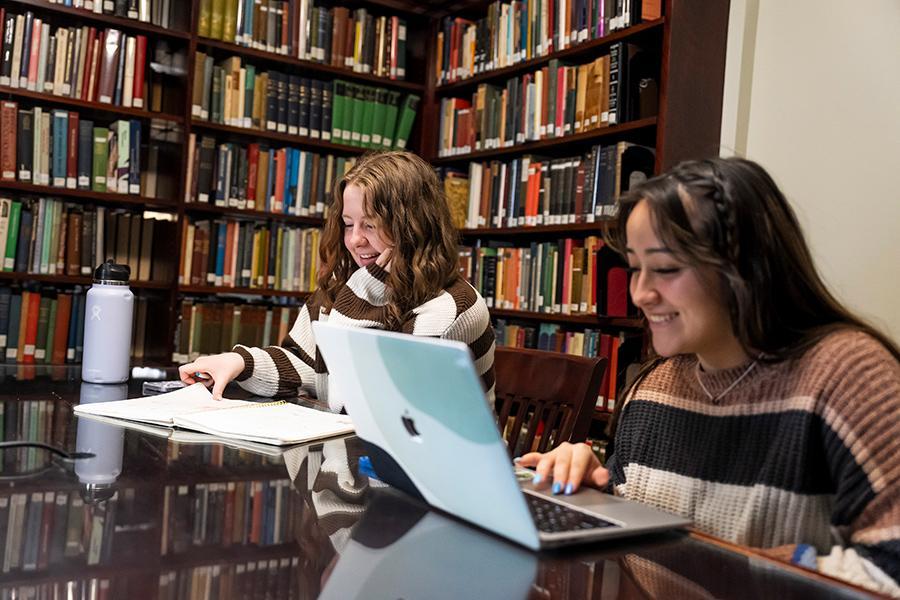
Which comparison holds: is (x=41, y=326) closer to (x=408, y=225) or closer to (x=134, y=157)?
(x=134, y=157)

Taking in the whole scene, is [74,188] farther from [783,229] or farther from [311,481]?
[783,229]

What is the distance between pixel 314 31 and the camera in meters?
3.82

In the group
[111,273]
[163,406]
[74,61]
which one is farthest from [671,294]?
[74,61]

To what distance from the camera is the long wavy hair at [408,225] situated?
1779mm

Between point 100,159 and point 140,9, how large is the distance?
0.57 meters

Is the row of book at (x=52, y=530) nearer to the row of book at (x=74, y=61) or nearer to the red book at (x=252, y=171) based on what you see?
the row of book at (x=74, y=61)

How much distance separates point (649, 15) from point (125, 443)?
2348mm

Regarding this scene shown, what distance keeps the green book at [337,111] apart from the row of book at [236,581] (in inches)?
131

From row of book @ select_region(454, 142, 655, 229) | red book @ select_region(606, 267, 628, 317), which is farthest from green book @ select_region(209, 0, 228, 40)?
red book @ select_region(606, 267, 628, 317)

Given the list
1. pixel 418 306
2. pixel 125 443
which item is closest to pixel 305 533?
pixel 125 443

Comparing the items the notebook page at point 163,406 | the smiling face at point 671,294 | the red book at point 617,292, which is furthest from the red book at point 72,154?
the smiling face at point 671,294

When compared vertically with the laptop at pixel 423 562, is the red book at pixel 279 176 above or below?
above

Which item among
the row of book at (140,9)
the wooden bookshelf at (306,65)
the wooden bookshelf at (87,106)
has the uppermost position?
the row of book at (140,9)

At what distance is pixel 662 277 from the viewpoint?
3.34ft
